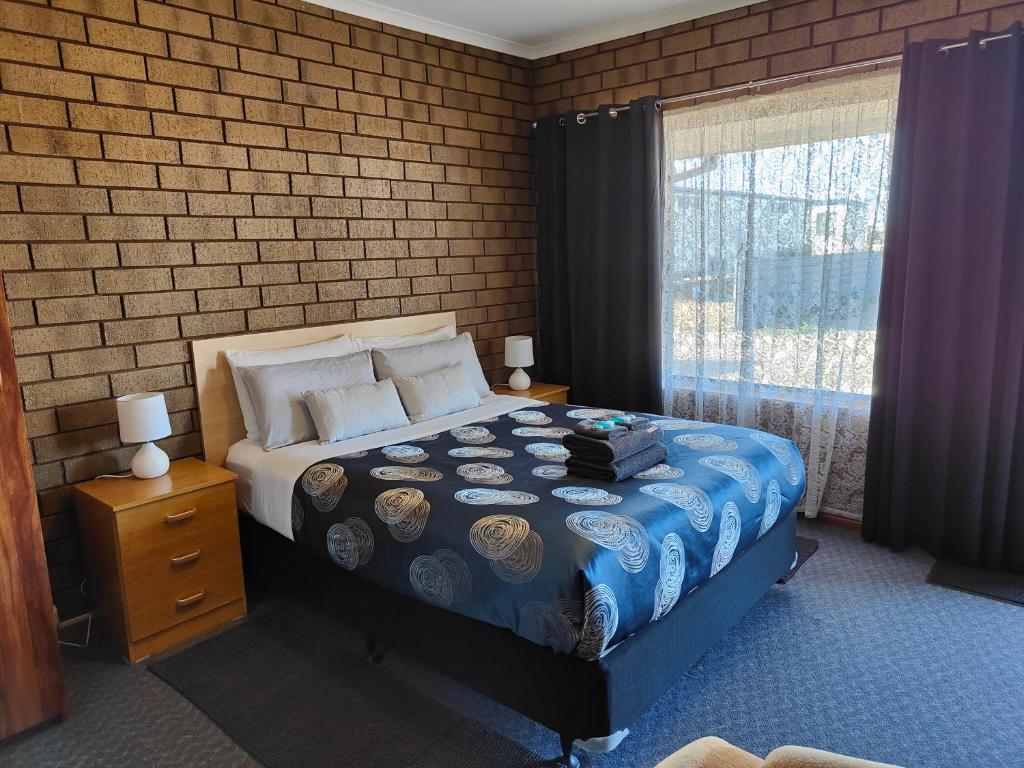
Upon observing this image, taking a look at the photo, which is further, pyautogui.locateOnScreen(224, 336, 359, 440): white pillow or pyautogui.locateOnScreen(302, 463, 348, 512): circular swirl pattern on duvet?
pyautogui.locateOnScreen(224, 336, 359, 440): white pillow

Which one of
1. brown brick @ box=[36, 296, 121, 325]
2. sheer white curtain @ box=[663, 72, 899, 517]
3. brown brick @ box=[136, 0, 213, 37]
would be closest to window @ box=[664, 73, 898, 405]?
sheer white curtain @ box=[663, 72, 899, 517]

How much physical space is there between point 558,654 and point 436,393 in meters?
1.88

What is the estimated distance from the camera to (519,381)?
4633 millimetres

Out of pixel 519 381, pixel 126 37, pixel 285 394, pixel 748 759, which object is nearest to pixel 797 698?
pixel 748 759

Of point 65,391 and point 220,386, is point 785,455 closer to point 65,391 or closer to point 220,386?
point 220,386

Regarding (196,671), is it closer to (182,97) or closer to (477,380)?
(477,380)

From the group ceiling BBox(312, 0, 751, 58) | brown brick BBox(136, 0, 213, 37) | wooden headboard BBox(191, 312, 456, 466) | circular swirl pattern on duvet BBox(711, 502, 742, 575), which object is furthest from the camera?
ceiling BBox(312, 0, 751, 58)

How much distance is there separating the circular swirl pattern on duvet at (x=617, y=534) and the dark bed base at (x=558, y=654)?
0.81ft

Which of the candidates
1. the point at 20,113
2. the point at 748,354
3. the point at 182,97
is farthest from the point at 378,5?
the point at 748,354

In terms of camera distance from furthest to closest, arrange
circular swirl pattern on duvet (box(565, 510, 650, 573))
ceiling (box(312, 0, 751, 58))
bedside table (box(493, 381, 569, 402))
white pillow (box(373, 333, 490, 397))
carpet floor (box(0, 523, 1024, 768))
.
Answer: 1. bedside table (box(493, 381, 569, 402))
2. ceiling (box(312, 0, 751, 58))
3. white pillow (box(373, 333, 490, 397))
4. carpet floor (box(0, 523, 1024, 768))
5. circular swirl pattern on duvet (box(565, 510, 650, 573))

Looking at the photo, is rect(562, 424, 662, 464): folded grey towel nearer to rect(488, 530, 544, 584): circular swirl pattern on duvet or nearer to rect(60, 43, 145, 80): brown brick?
rect(488, 530, 544, 584): circular swirl pattern on duvet

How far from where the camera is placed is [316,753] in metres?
2.30

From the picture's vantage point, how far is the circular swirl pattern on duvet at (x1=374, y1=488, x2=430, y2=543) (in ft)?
8.19

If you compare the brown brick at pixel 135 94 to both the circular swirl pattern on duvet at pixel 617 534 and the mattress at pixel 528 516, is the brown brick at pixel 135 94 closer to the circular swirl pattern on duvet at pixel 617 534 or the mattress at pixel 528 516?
the mattress at pixel 528 516
